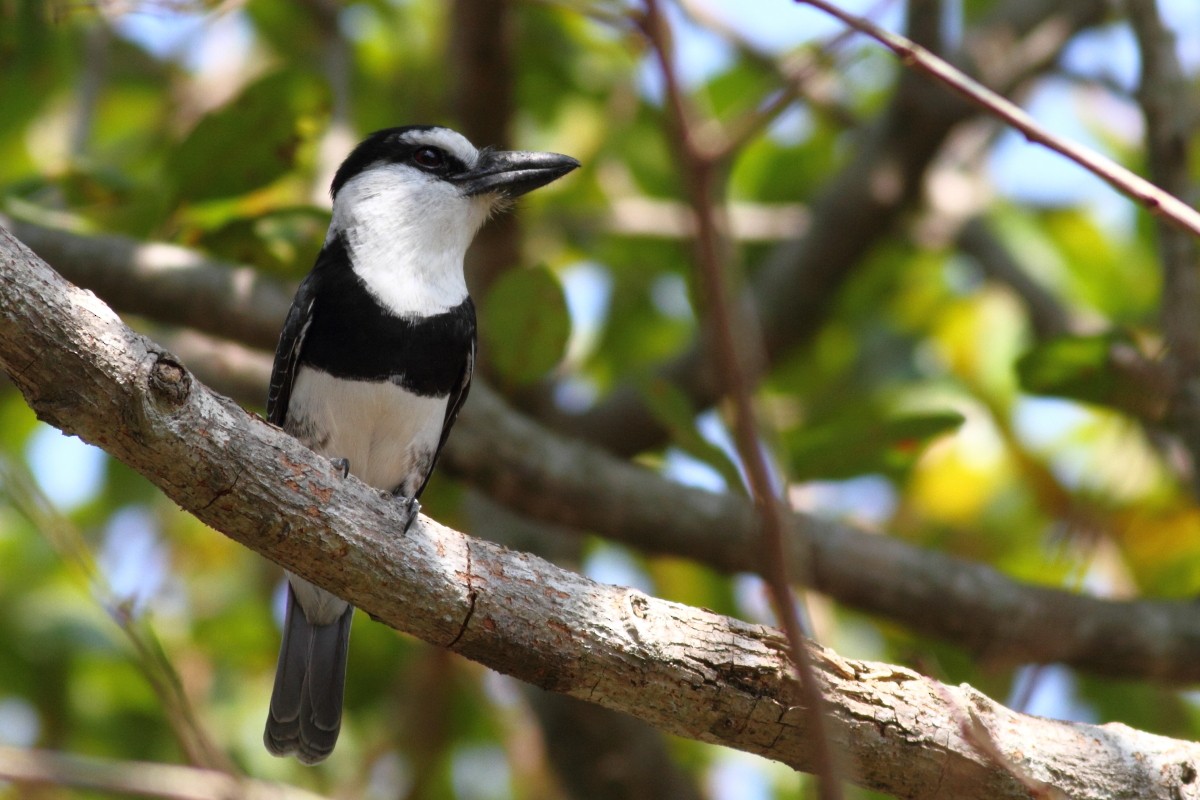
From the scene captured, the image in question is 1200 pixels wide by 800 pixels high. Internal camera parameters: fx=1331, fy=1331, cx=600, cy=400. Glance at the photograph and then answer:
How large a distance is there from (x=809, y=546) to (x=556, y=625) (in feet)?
6.19

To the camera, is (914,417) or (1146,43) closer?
(914,417)

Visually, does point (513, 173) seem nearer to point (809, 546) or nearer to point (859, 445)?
point (859, 445)

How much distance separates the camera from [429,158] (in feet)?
14.1

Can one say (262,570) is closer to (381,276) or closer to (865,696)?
(381,276)

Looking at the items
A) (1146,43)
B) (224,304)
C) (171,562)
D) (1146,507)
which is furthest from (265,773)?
(1146,43)

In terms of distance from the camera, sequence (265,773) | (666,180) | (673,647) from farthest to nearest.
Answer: (666,180)
(265,773)
(673,647)

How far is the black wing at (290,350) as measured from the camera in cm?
364

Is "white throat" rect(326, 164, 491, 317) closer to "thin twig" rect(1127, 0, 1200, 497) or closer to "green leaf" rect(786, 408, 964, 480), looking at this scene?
"green leaf" rect(786, 408, 964, 480)

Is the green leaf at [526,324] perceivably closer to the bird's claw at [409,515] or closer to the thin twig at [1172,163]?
the bird's claw at [409,515]

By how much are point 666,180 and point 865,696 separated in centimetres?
363

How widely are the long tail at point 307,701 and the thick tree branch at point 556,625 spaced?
145cm

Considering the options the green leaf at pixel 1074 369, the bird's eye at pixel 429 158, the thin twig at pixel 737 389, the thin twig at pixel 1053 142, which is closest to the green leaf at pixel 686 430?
the green leaf at pixel 1074 369

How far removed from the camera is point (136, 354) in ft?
6.83

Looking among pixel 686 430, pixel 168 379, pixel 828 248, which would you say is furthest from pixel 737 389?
pixel 828 248
